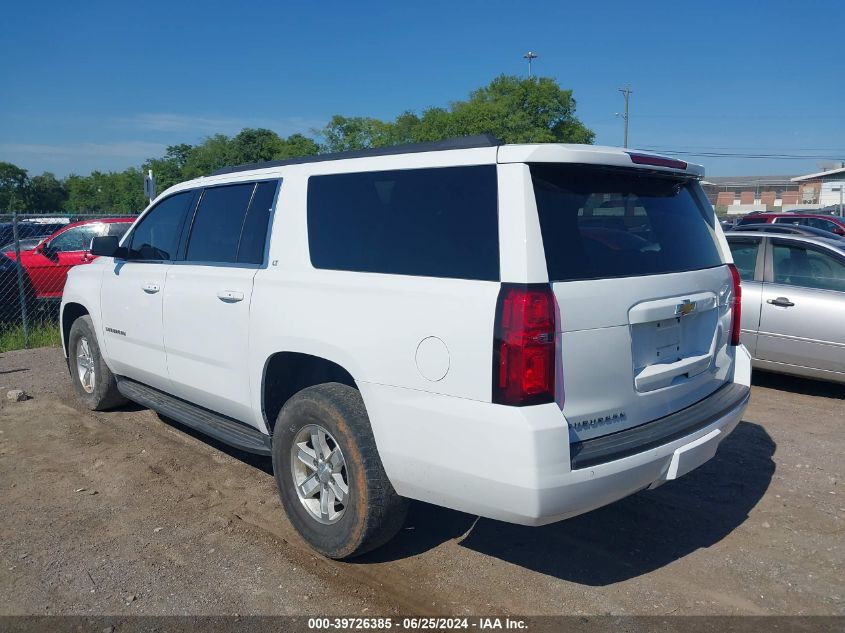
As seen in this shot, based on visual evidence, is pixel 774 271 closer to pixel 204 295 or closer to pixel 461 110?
pixel 204 295

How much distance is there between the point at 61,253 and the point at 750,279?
1084cm

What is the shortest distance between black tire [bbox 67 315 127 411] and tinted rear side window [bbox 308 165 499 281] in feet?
10.5

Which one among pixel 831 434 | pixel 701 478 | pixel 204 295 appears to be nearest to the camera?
pixel 204 295

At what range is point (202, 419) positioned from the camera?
4812 mm

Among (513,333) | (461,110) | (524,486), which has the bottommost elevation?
(524,486)

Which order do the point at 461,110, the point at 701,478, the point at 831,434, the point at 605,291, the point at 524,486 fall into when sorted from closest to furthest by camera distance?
1. the point at 524,486
2. the point at 605,291
3. the point at 701,478
4. the point at 831,434
5. the point at 461,110

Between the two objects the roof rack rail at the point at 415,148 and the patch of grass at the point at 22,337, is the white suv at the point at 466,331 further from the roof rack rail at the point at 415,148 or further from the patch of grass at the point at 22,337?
the patch of grass at the point at 22,337

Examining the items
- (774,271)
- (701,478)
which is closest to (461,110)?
(774,271)

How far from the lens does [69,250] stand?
12.6 meters

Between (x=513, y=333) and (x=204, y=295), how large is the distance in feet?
7.93

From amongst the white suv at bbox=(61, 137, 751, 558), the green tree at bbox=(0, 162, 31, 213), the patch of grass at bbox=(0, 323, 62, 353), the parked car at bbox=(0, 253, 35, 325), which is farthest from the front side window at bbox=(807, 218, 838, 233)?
the green tree at bbox=(0, 162, 31, 213)

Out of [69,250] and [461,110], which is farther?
[461,110]

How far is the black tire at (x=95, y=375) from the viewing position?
6227 mm

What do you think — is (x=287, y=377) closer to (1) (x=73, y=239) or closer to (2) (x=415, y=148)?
(2) (x=415, y=148)
